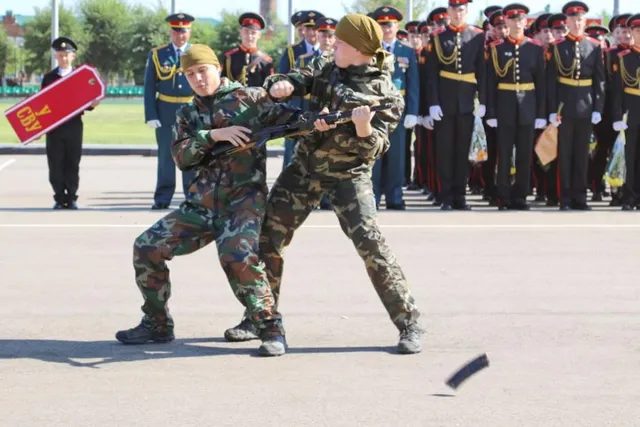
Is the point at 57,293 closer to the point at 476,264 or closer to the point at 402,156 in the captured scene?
the point at 476,264

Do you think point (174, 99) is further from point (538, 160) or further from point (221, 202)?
point (221, 202)

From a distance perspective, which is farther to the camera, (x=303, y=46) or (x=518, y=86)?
(x=518, y=86)

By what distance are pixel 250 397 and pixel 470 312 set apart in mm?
2571

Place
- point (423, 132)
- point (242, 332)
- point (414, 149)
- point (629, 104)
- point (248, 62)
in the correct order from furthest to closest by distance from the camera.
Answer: point (414, 149) → point (423, 132) → point (629, 104) → point (248, 62) → point (242, 332)

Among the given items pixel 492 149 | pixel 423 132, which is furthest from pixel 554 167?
pixel 423 132

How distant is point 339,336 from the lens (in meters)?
7.85

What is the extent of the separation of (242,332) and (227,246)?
69 cm

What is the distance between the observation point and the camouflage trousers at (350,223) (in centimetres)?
736

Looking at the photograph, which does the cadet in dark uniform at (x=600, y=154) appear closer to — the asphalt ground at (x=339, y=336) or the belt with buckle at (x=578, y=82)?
the belt with buckle at (x=578, y=82)

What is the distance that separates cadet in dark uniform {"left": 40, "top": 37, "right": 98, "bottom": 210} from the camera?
1476cm

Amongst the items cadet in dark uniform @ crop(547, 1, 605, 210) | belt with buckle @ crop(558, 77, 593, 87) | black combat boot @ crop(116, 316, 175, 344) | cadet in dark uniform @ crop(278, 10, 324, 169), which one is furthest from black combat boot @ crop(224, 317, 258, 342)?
belt with buckle @ crop(558, 77, 593, 87)

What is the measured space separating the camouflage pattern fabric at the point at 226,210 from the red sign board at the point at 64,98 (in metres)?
7.70

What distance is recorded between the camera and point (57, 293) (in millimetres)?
9242

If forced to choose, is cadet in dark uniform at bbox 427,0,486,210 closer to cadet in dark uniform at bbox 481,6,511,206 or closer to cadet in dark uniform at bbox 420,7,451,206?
cadet in dark uniform at bbox 420,7,451,206
